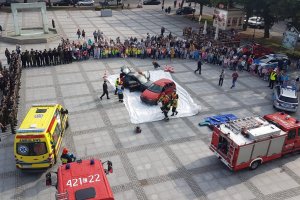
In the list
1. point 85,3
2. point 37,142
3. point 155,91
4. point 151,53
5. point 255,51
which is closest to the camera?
point 37,142

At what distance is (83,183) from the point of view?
11.8m

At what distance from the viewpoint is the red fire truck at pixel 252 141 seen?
16.4 m

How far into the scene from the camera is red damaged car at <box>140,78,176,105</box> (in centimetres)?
2367

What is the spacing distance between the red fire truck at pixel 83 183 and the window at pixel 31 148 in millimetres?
3509

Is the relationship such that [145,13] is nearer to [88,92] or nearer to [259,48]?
[259,48]

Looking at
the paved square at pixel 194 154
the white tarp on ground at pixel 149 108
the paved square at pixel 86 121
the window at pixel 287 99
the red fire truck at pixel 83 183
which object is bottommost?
the paved square at pixel 194 154

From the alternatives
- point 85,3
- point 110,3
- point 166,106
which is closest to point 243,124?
point 166,106

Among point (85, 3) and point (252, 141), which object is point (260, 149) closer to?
point (252, 141)

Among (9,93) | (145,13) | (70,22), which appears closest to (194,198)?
(9,93)

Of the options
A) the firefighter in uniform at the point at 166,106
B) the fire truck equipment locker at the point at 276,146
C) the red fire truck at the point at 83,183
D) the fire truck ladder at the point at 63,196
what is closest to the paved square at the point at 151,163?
the firefighter in uniform at the point at 166,106

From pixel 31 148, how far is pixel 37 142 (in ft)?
1.44

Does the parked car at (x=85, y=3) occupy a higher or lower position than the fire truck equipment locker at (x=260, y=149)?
higher

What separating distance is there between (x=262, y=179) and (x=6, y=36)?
32.8 meters

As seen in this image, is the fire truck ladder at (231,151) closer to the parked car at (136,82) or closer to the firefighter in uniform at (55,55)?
the parked car at (136,82)
